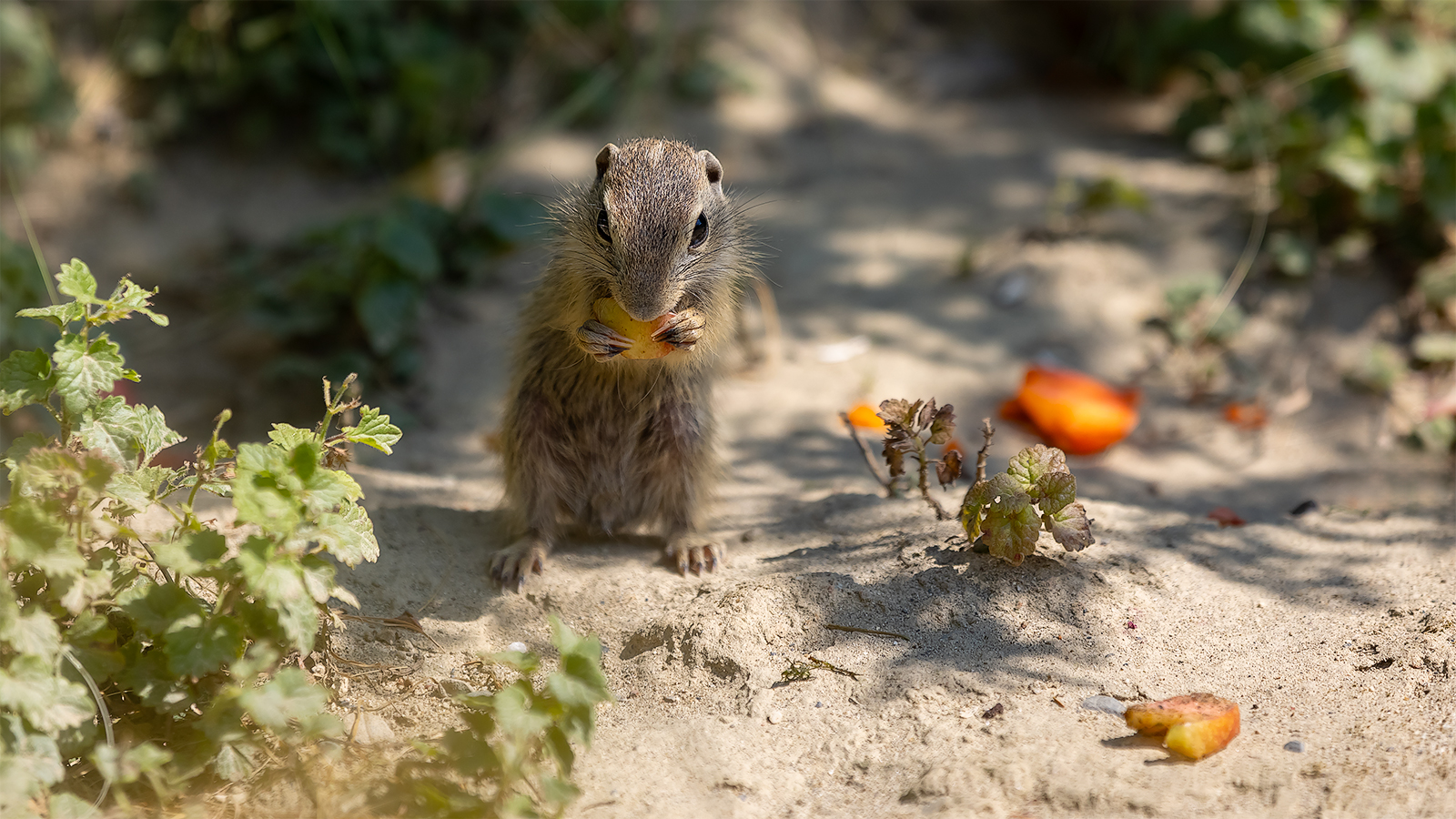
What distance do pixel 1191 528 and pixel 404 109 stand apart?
5.15 m

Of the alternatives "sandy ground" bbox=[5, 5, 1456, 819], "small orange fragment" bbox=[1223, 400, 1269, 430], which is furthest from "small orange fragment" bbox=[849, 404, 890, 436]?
"small orange fragment" bbox=[1223, 400, 1269, 430]

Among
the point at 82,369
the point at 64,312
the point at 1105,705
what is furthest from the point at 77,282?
the point at 1105,705

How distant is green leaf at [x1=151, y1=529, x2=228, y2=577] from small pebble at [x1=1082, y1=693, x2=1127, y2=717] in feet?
7.20

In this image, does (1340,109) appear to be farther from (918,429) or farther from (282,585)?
(282,585)

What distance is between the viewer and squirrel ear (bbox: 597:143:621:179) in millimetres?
3854

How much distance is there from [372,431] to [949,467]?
1.80 metres

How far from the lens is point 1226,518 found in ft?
13.3

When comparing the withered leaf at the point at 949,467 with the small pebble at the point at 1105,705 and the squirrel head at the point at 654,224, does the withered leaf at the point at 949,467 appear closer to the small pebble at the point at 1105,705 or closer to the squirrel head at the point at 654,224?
the small pebble at the point at 1105,705

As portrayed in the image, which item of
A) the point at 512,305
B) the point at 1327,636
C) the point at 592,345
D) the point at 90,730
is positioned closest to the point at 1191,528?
the point at 1327,636

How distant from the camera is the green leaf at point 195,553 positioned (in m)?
2.47

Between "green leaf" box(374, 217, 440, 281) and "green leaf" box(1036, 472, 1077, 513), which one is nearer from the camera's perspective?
"green leaf" box(1036, 472, 1077, 513)

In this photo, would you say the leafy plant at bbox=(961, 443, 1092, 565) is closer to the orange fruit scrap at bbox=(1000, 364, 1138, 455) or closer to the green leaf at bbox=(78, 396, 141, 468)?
the orange fruit scrap at bbox=(1000, 364, 1138, 455)

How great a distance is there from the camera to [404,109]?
673 centimetres

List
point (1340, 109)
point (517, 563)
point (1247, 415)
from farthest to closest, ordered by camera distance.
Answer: point (1340, 109), point (1247, 415), point (517, 563)
